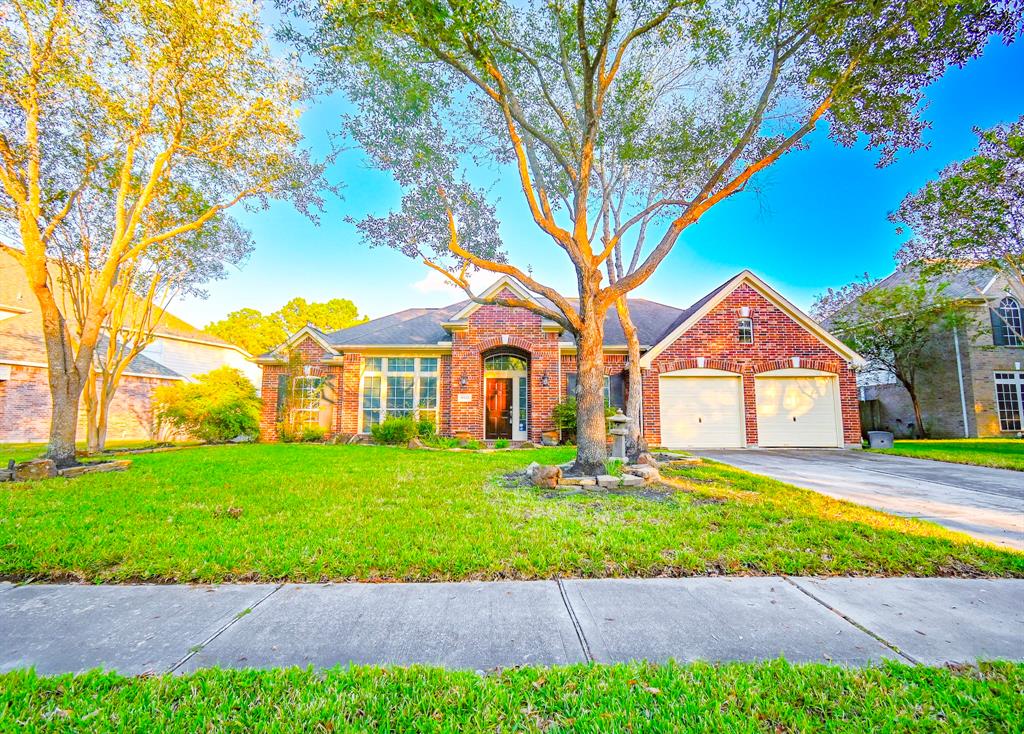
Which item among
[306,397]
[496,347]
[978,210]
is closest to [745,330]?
[978,210]

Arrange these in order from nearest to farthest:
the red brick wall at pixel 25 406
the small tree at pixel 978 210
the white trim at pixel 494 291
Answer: the small tree at pixel 978 210, the white trim at pixel 494 291, the red brick wall at pixel 25 406

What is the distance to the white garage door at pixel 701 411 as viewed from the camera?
45.2 feet

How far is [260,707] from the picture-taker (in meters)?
1.86

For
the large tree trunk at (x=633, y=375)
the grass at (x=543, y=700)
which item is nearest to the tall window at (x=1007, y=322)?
the large tree trunk at (x=633, y=375)

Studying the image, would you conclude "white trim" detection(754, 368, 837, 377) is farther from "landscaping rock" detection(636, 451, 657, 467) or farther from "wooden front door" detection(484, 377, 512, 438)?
"wooden front door" detection(484, 377, 512, 438)

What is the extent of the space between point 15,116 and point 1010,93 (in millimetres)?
21335

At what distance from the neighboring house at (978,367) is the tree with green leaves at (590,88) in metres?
14.1

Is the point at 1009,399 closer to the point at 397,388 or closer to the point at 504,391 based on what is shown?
the point at 504,391

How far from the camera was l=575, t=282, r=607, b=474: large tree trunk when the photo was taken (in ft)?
24.2

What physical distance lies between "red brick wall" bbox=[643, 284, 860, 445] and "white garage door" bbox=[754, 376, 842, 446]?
294mm

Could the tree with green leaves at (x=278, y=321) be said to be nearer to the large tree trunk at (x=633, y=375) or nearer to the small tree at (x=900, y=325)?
the large tree trunk at (x=633, y=375)

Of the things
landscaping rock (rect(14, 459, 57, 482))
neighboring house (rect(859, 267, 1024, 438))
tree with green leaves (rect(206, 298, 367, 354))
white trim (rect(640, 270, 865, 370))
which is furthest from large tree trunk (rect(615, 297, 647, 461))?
tree with green leaves (rect(206, 298, 367, 354))

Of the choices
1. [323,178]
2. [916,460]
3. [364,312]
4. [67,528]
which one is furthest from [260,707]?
[364,312]

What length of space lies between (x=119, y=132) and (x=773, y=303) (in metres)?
17.4
